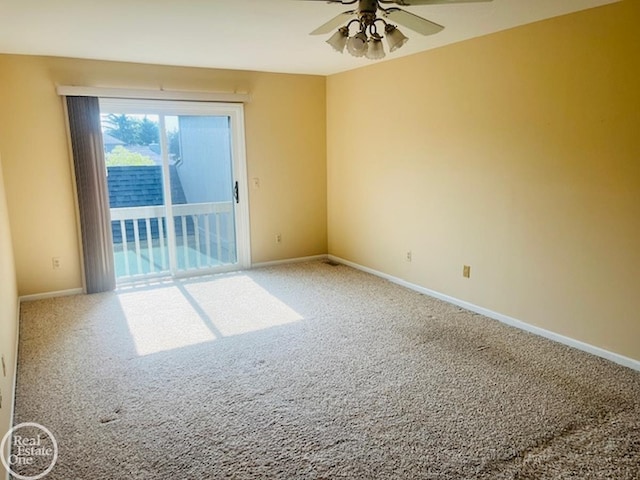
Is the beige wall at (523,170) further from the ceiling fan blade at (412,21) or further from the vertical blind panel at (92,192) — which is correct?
the vertical blind panel at (92,192)

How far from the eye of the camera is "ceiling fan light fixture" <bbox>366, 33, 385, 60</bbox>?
2535 mm

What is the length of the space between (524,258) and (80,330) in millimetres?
3579

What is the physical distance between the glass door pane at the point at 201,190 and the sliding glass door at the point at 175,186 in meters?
0.01

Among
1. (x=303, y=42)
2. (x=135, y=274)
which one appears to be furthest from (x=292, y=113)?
(x=135, y=274)

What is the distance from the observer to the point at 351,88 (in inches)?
205

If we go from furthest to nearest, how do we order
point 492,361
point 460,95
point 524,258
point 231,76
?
point 231,76 < point 460,95 < point 524,258 < point 492,361

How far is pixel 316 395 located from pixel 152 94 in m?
3.54

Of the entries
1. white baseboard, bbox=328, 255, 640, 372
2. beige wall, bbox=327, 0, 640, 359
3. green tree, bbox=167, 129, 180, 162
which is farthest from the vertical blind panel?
white baseboard, bbox=328, 255, 640, 372

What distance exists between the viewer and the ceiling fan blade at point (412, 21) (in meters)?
2.35

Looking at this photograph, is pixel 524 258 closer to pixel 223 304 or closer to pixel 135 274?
pixel 223 304

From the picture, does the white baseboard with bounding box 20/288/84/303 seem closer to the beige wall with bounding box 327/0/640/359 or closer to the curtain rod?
the curtain rod

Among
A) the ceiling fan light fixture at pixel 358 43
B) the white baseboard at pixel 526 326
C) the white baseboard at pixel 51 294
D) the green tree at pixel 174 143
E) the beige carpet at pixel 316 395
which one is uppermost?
the ceiling fan light fixture at pixel 358 43

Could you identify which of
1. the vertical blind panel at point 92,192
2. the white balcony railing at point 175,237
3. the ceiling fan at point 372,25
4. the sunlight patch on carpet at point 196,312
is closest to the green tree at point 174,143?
the white balcony railing at point 175,237

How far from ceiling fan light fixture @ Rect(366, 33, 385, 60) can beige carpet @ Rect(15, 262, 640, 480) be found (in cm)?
195
